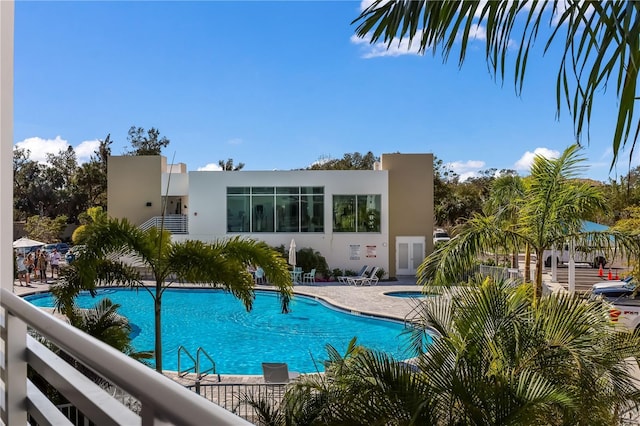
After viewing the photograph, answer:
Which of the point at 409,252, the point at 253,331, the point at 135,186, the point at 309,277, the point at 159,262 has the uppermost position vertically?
the point at 135,186

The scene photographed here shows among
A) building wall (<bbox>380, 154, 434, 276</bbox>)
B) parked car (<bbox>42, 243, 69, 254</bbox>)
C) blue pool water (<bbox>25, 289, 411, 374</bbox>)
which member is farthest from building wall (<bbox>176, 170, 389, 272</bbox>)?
parked car (<bbox>42, 243, 69, 254</bbox>)

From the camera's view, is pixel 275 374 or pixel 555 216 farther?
pixel 275 374

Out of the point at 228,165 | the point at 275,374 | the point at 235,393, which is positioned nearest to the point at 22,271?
the point at 235,393

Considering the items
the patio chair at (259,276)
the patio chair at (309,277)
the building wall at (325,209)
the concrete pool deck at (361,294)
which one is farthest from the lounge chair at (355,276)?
the patio chair at (259,276)

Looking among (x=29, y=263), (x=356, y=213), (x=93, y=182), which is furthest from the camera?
(x=93, y=182)

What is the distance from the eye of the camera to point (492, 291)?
4.54 meters

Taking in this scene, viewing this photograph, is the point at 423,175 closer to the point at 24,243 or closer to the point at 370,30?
the point at 24,243

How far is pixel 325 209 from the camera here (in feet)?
76.2

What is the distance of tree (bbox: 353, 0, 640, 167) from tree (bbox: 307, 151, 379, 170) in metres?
43.5

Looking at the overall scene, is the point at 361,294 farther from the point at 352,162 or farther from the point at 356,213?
the point at 352,162

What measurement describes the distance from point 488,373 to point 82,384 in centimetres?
354

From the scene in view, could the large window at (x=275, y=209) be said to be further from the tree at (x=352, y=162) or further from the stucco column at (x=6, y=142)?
the tree at (x=352, y=162)

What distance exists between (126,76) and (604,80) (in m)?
46.5

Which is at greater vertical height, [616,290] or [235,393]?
[616,290]
